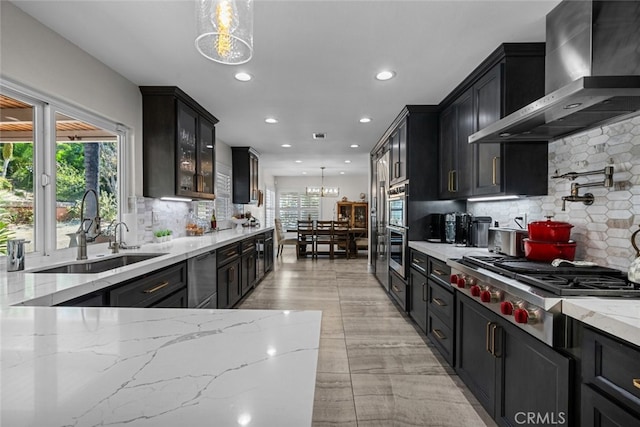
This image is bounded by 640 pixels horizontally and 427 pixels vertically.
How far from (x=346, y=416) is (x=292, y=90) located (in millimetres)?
2815

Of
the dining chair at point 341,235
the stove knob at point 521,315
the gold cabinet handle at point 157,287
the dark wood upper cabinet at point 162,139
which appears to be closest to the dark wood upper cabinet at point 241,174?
the dining chair at point 341,235

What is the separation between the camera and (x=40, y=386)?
1.92ft

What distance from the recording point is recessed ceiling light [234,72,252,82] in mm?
2854

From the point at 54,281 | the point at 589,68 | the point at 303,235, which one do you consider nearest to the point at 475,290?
the point at 589,68

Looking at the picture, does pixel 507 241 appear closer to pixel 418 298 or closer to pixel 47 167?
pixel 418 298

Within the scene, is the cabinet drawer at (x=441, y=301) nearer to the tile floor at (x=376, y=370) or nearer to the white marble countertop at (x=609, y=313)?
the tile floor at (x=376, y=370)

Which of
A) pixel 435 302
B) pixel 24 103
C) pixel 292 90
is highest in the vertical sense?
pixel 292 90

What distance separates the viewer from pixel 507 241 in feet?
7.39

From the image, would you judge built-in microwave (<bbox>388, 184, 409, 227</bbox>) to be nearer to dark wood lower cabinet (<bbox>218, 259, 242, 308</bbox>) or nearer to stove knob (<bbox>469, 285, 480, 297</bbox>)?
stove knob (<bbox>469, 285, 480, 297</bbox>)

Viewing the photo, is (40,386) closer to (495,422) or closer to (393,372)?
(495,422)

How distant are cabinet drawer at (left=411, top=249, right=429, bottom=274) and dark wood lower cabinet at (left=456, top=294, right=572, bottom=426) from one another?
2.51 feet

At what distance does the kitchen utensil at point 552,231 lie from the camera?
6.30ft

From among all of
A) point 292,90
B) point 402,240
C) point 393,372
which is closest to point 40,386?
point 393,372

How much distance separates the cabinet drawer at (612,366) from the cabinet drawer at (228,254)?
10.0ft
